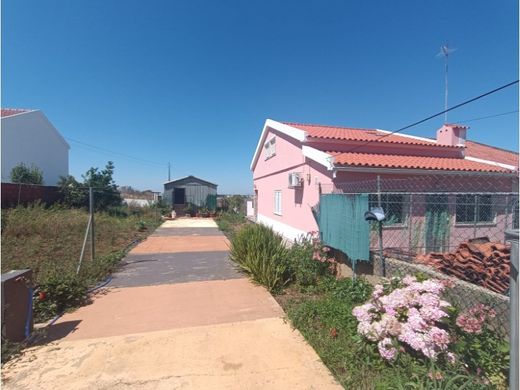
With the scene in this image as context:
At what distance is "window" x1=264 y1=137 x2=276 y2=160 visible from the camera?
43.1 feet

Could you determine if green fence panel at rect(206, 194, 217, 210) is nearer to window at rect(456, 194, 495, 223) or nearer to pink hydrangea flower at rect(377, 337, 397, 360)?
window at rect(456, 194, 495, 223)

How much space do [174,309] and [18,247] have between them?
6.47 meters

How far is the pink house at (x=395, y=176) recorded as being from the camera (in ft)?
24.0

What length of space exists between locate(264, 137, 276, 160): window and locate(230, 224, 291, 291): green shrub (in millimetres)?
7161

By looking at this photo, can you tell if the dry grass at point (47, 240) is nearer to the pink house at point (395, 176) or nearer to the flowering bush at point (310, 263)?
the flowering bush at point (310, 263)

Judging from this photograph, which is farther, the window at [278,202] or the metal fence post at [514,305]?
the window at [278,202]

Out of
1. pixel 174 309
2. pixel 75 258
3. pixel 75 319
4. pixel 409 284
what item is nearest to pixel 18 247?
pixel 75 258

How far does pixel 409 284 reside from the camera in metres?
2.95

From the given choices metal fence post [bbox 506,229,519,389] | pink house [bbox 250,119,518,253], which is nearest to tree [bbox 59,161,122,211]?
pink house [bbox 250,119,518,253]

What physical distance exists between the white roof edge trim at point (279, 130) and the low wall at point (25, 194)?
12088mm

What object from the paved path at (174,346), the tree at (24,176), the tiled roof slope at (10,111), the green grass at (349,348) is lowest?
the paved path at (174,346)

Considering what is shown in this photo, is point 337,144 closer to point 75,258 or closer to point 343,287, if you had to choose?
point 343,287

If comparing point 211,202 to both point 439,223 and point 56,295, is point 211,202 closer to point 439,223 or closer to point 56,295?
point 439,223

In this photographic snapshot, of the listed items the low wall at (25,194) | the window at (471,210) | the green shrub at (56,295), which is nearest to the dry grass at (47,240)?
the green shrub at (56,295)
